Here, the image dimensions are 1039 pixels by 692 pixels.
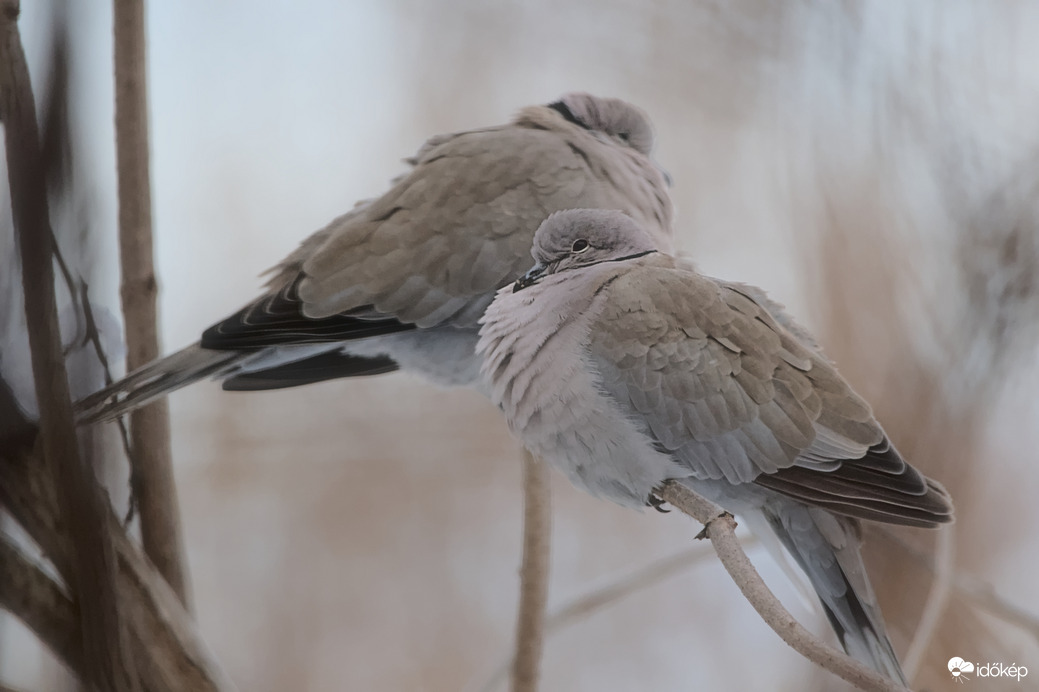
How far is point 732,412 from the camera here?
31.7 inches

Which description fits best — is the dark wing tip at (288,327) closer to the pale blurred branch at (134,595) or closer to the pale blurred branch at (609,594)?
the pale blurred branch at (134,595)

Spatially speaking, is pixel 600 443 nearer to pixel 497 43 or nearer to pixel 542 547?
pixel 542 547

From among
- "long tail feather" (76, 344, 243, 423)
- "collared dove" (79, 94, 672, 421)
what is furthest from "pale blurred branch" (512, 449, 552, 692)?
"long tail feather" (76, 344, 243, 423)

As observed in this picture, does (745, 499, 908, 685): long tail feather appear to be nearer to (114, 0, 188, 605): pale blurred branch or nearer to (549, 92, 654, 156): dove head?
(549, 92, 654, 156): dove head

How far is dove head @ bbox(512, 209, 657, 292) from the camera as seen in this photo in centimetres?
87

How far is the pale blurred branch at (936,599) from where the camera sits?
920mm

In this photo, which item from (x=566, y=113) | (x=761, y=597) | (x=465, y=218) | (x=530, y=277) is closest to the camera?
(x=761, y=597)

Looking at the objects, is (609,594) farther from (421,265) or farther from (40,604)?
(40,604)

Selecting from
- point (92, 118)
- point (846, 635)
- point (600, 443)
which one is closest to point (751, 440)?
point (600, 443)

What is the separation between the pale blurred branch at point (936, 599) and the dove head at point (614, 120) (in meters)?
0.58

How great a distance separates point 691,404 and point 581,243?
0.67 ft

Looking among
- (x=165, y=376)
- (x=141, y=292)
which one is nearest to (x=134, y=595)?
(x=165, y=376)

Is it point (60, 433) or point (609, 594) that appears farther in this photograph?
point (609, 594)

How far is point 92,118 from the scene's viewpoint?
40.9 inches
